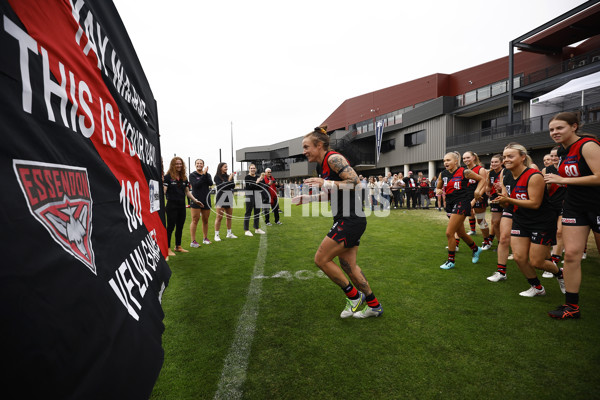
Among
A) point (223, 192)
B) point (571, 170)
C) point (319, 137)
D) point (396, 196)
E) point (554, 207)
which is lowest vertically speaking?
point (396, 196)

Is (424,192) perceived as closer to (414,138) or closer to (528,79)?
(528,79)

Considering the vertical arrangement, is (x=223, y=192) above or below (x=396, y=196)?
above

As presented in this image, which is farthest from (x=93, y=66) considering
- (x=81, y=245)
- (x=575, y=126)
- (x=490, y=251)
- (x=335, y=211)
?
(x=490, y=251)

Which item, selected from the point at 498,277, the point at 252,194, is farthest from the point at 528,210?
the point at 252,194

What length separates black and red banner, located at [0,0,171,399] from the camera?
995 mm

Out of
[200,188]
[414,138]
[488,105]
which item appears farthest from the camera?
[414,138]

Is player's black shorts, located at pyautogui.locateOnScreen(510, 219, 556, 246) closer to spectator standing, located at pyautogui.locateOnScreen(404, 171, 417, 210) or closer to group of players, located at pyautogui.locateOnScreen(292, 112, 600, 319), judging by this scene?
group of players, located at pyautogui.locateOnScreen(292, 112, 600, 319)

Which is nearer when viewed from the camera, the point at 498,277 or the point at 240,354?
the point at 240,354

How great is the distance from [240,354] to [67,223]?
2057 mm

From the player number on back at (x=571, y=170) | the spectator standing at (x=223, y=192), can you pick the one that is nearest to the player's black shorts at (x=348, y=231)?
the player number on back at (x=571, y=170)

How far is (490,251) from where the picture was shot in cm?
708

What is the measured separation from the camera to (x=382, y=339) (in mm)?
3061

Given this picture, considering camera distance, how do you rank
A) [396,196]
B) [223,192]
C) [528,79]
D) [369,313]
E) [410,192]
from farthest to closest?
[528,79], [396,196], [410,192], [223,192], [369,313]

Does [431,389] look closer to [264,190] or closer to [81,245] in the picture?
[81,245]
